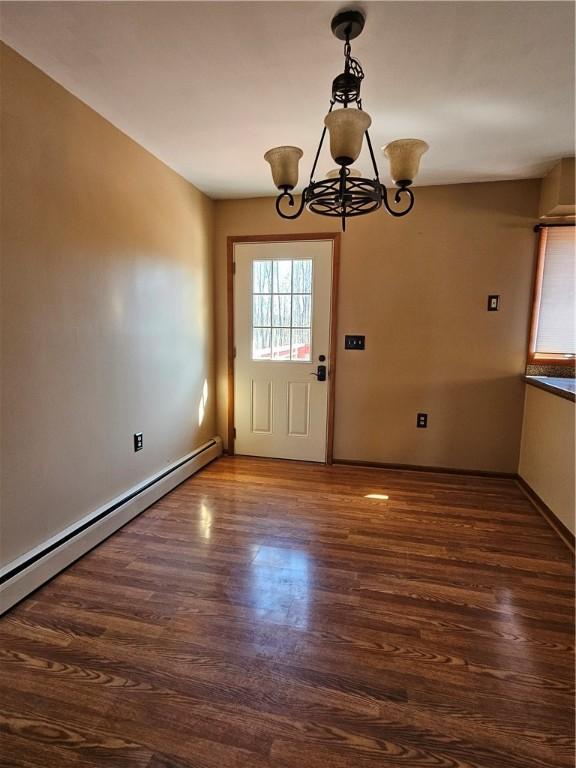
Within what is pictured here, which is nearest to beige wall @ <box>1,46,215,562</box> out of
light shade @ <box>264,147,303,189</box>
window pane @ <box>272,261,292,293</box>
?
window pane @ <box>272,261,292,293</box>

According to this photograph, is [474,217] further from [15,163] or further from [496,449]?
[15,163]

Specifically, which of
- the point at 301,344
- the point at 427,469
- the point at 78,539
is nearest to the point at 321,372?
the point at 301,344

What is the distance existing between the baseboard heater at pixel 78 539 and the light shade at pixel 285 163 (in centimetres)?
203

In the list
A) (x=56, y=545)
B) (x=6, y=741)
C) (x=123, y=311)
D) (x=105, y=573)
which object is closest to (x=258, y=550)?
(x=105, y=573)

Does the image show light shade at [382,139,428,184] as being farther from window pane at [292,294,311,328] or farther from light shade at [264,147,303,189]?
window pane at [292,294,311,328]

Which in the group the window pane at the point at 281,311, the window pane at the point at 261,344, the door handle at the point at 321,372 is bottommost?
the door handle at the point at 321,372

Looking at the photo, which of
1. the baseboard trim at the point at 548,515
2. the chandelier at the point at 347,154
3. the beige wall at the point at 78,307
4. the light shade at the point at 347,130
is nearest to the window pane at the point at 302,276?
the beige wall at the point at 78,307

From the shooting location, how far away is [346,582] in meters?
2.01

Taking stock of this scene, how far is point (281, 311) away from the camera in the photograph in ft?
12.0

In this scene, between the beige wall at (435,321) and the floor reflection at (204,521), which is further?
the beige wall at (435,321)

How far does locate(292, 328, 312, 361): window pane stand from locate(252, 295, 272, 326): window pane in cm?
29

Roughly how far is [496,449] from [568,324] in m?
1.14

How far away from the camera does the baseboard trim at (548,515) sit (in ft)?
7.80

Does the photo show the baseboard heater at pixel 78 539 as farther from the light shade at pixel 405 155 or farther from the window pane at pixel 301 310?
the light shade at pixel 405 155
